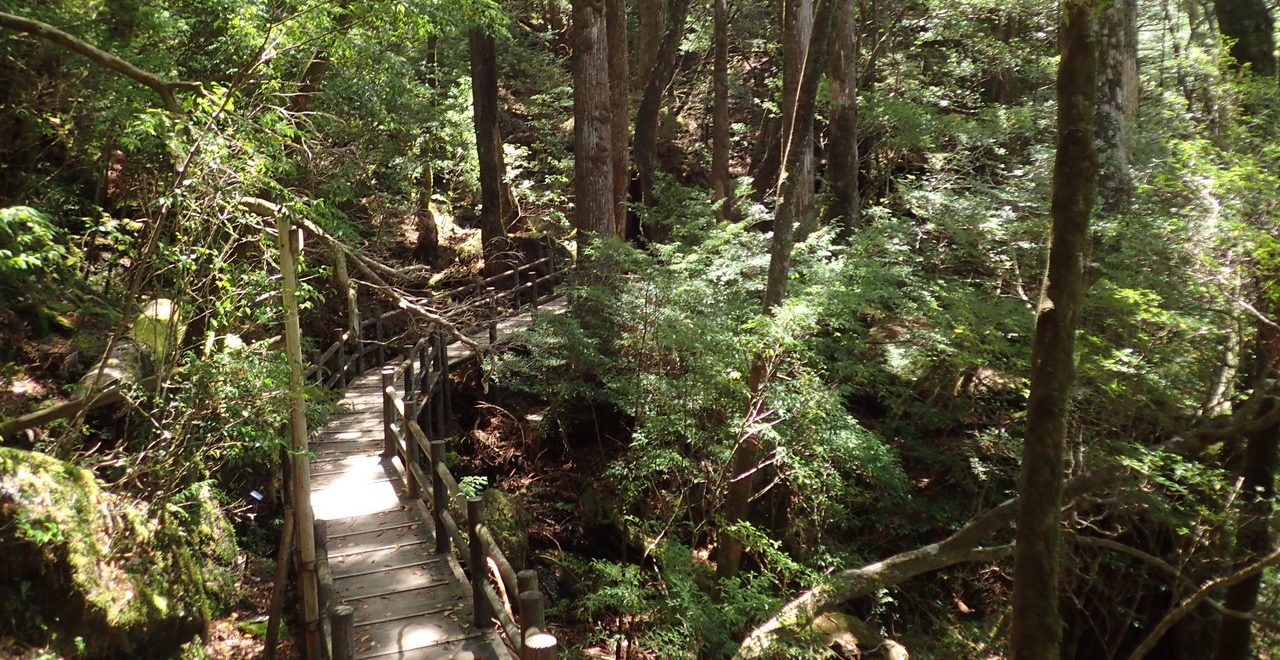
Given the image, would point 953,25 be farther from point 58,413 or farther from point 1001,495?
point 58,413

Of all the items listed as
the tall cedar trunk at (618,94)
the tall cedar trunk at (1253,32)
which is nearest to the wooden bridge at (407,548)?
the tall cedar trunk at (618,94)

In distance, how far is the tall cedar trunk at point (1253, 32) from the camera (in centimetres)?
920

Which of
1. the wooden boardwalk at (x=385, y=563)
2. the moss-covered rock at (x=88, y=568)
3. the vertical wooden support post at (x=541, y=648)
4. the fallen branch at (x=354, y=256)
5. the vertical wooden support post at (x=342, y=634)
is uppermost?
the fallen branch at (x=354, y=256)

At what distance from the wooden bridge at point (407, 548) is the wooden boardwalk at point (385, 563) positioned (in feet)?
0.04

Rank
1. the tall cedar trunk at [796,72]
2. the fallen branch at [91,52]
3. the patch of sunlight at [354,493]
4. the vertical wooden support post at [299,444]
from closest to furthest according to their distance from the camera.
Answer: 1. the fallen branch at [91,52]
2. the vertical wooden support post at [299,444]
3. the patch of sunlight at [354,493]
4. the tall cedar trunk at [796,72]

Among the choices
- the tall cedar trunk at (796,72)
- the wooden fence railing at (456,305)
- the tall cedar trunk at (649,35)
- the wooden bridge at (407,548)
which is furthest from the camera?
the tall cedar trunk at (649,35)

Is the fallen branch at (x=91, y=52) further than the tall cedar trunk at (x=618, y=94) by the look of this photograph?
No

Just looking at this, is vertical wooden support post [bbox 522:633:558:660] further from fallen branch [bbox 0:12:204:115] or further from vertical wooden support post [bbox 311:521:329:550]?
fallen branch [bbox 0:12:204:115]

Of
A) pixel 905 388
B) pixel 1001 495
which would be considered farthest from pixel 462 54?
pixel 1001 495

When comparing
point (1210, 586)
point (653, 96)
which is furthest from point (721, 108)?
point (1210, 586)

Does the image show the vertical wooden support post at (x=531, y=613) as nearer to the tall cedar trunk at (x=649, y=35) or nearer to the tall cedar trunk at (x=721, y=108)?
the tall cedar trunk at (x=721, y=108)

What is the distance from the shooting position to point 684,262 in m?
10.9

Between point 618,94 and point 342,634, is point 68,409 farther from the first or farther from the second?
point 618,94

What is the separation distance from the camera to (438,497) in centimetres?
775
